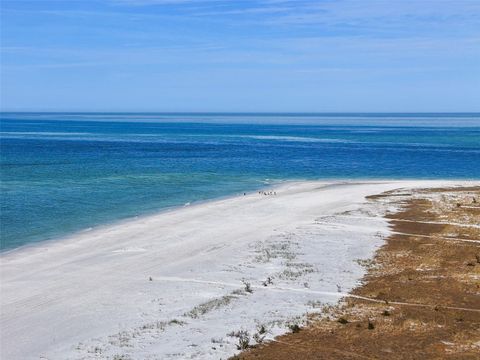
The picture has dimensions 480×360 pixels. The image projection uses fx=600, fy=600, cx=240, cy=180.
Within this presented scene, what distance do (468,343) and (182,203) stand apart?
31.5 m

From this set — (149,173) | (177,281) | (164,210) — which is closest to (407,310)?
(177,281)

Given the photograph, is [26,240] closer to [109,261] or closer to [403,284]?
[109,261]

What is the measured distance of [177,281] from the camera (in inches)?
990

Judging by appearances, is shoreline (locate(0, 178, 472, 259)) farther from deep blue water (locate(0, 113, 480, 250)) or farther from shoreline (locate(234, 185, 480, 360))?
shoreline (locate(234, 185, 480, 360))

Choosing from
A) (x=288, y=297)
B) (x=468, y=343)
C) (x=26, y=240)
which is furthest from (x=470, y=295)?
(x=26, y=240)

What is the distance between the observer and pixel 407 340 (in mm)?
18344

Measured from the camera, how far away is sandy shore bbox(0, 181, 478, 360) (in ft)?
61.4

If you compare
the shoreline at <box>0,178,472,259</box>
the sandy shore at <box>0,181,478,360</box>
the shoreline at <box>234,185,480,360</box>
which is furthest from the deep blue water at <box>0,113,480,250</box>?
the shoreline at <box>234,185,480,360</box>

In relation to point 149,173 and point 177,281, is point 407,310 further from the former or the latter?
point 149,173

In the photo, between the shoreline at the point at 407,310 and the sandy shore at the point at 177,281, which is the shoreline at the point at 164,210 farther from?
the shoreline at the point at 407,310

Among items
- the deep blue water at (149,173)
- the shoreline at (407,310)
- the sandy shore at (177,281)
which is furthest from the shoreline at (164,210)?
the shoreline at (407,310)

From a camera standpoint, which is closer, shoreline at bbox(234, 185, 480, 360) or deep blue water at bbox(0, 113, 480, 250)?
shoreline at bbox(234, 185, 480, 360)

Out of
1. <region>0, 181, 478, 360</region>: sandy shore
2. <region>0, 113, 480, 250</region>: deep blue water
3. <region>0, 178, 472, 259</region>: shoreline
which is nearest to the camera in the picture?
<region>0, 181, 478, 360</region>: sandy shore

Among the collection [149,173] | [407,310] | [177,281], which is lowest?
[177,281]
